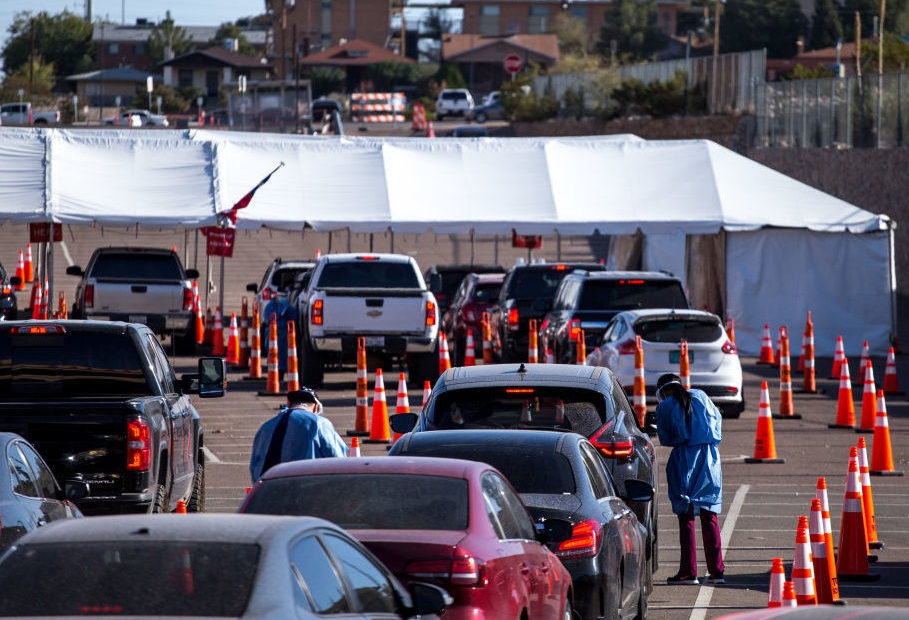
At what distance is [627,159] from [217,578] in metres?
29.3

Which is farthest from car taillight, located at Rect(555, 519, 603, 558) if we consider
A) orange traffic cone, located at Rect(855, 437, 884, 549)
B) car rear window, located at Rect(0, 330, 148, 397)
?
car rear window, located at Rect(0, 330, 148, 397)

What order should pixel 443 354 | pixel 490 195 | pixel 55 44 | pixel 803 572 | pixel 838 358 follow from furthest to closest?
pixel 55 44 < pixel 490 195 < pixel 838 358 < pixel 443 354 < pixel 803 572

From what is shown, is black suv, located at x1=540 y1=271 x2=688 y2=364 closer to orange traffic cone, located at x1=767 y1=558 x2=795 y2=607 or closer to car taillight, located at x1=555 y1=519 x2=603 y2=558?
car taillight, located at x1=555 y1=519 x2=603 y2=558

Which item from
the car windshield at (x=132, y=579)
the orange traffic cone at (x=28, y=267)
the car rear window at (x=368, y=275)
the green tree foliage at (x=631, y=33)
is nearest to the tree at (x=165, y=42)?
the green tree foliage at (x=631, y=33)

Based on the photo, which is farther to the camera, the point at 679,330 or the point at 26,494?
the point at 679,330

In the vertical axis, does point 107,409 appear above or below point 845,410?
above

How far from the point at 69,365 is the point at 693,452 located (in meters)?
4.61

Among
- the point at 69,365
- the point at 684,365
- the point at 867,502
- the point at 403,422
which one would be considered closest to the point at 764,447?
the point at 684,365

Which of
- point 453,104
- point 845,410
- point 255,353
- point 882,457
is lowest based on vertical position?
point 255,353

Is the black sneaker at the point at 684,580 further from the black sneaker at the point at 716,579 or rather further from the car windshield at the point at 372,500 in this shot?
the car windshield at the point at 372,500

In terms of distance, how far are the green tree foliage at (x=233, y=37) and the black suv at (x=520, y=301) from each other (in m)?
126

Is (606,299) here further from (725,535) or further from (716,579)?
(716,579)

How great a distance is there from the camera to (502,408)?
1204cm

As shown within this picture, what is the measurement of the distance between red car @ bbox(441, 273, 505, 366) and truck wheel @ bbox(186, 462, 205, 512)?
16500mm
